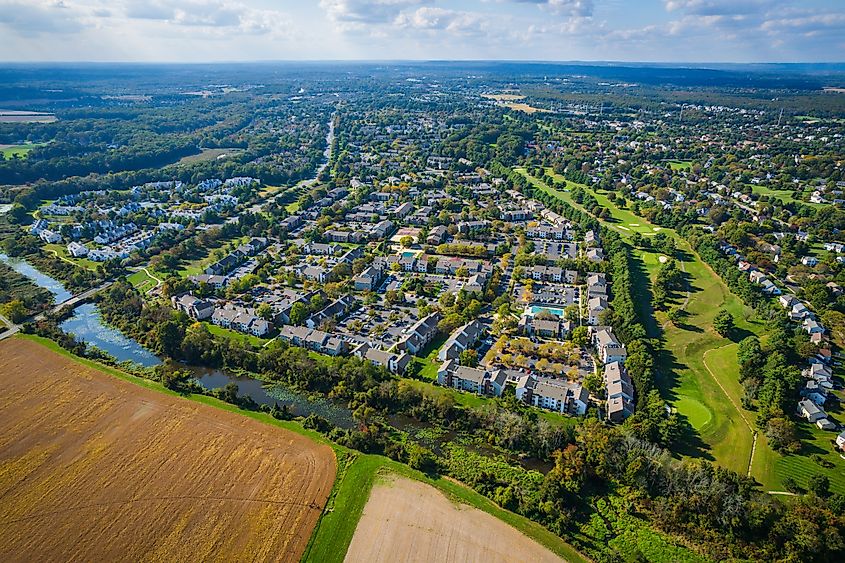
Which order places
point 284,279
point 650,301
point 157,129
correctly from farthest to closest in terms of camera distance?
point 157,129 < point 284,279 < point 650,301

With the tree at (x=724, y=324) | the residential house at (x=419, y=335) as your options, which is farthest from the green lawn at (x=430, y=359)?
the tree at (x=724, y=324)

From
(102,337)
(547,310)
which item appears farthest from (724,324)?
(102,337)

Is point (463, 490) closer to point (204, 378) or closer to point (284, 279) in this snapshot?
point (204, 378)

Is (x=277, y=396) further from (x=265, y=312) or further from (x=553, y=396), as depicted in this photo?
(x=553, y=396)

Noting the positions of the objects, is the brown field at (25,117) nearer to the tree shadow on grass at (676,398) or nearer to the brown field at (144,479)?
the brown field at (144,479)

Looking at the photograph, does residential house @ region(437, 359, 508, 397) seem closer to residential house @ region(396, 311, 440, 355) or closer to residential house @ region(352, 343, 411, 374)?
residential house @ region(352, 343, 411, 374)

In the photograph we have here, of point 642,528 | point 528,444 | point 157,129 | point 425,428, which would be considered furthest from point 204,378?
point 157,129
